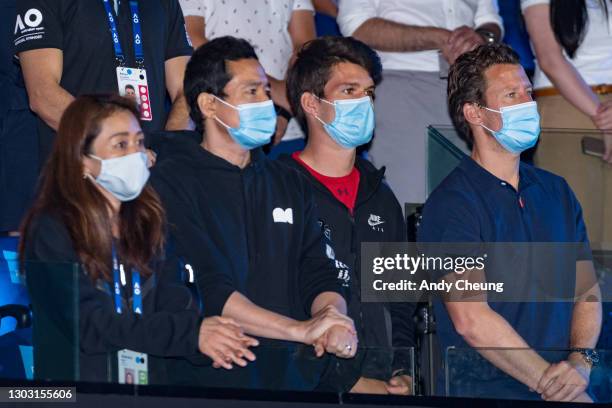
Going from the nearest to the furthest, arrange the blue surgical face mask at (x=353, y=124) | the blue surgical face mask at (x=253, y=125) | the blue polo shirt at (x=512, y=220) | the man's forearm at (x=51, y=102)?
the blue polo shirt at (x=512, y=220) < the blue surgical face mask at (x=253, y=125) < the man's forearm at (x=51, y=102) < the blue surgical face mask at (x=353, y=124)

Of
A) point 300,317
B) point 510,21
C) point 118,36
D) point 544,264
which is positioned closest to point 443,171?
point 544,264

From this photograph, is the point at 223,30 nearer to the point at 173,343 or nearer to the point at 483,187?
the point at 483,187

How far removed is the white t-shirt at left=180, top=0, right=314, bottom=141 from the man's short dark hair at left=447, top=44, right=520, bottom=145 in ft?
3.91

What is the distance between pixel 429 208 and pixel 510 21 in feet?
9.02

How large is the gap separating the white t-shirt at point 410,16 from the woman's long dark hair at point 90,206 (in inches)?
79.7

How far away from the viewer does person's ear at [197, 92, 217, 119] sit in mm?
5250

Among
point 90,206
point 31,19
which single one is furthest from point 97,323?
point 31,19

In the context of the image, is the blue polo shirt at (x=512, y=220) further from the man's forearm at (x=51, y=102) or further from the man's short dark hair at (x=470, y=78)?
the man's forearm at (x=51, y=102)

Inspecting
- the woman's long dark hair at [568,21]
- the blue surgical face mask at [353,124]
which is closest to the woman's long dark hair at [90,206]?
the blue surgical face mask at [353,124]

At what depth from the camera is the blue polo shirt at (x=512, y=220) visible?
4.98 m

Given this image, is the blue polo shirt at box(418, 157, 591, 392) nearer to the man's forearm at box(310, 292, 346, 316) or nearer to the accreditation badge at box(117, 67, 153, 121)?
the man's forearm at box(310, 292, 346, 316)

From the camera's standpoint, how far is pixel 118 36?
5516 millimetres

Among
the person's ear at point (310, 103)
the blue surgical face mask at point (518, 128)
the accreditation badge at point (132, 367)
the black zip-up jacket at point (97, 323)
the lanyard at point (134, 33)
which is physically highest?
the lanyard at point (134, 33)

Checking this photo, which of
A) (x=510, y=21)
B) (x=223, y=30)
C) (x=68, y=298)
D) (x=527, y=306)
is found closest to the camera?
(x=68, y=298)
